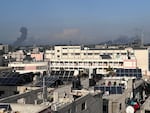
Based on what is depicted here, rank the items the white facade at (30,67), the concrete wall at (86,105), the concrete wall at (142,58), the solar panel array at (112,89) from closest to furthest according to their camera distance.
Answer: the concrete wall at (86,105), the solar panel array at (112,89), the white facade at (30,67), the concrete wall at (142,58)

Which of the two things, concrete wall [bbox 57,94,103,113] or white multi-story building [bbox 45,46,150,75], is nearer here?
concrete wall [bbox 57,94,103,113]

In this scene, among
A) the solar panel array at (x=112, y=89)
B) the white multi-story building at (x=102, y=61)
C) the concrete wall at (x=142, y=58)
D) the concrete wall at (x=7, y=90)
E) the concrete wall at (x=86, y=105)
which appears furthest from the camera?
the concrete wall at (x=142, y=58)

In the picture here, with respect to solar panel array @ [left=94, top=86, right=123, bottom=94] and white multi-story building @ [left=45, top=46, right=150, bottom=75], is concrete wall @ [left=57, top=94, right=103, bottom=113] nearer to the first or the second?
solar panel array @ [left=94, top=86, right=123, bottom=94]

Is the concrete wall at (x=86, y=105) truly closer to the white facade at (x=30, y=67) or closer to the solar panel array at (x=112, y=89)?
the solar panel array at (x=112, y=89)

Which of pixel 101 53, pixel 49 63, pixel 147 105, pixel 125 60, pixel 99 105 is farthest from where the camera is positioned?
pixel 101 53

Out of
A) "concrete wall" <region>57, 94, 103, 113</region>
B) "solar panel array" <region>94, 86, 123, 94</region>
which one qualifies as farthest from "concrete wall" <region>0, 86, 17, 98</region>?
"solar panel array" <region>94, 86, 123, 94</region>

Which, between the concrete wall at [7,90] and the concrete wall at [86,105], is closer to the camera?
the concrete wall at [86,105]

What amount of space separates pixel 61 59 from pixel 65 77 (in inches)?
2097

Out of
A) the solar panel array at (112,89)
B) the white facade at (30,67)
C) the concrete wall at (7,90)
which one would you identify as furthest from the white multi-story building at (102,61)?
the concrete wall at (7,90)

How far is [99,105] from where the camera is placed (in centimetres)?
2458

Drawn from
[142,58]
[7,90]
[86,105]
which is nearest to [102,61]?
[142,58]

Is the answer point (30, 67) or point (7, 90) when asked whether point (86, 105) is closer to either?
point (7, 90)

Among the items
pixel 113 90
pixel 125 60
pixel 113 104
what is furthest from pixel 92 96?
pixel 125 60

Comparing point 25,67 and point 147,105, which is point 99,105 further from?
point 25,67
